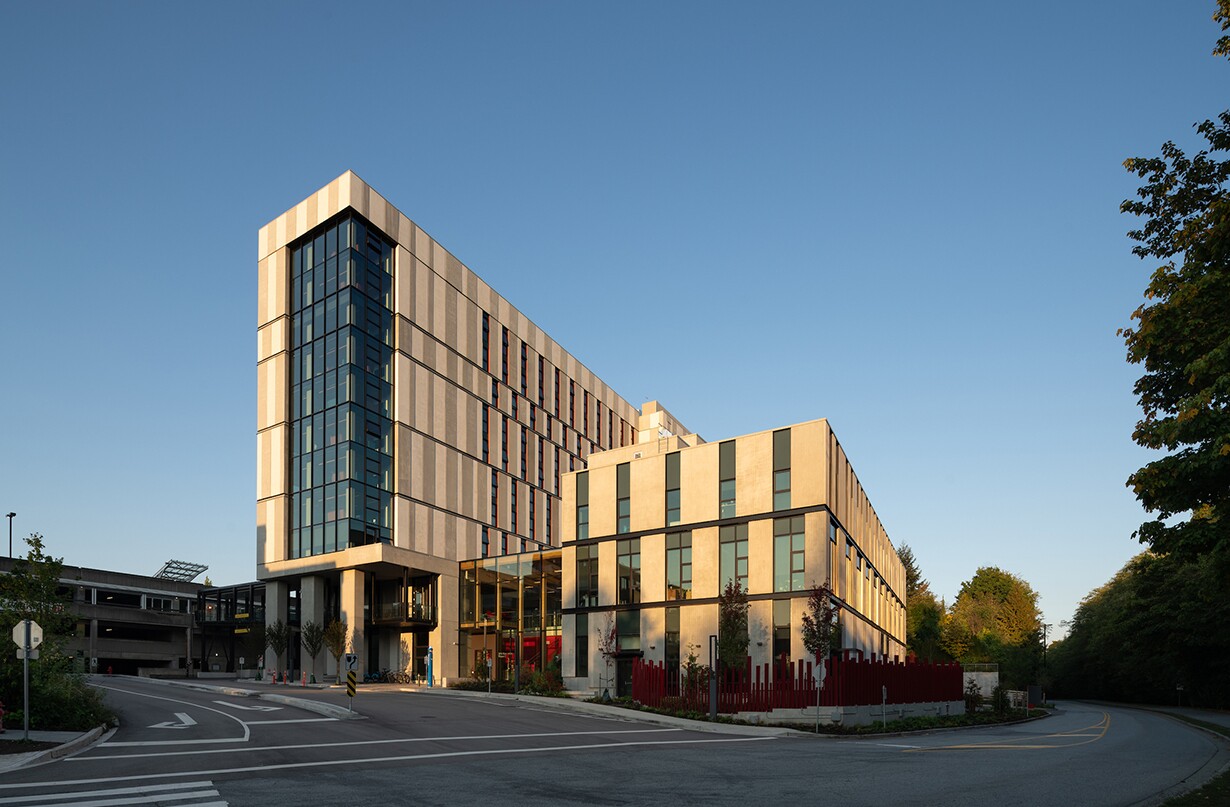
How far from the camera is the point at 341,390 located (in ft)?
216

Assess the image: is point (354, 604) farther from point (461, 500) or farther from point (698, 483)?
point (698, 483)

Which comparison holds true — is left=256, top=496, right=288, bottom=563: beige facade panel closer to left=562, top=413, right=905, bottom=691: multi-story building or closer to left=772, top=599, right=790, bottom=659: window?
left=562, top=413, right=905, bottom=691: multi-story building

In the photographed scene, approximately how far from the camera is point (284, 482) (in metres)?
68.0

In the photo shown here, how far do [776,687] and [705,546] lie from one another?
14005 millimetres

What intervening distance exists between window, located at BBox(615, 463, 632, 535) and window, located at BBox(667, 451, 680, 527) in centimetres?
272

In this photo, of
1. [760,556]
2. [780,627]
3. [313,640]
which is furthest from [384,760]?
[313,640]

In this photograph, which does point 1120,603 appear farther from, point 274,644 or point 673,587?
point 274,644

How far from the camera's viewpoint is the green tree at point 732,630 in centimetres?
3962

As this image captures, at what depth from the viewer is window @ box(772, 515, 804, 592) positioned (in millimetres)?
47438

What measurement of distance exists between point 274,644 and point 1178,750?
178 ft

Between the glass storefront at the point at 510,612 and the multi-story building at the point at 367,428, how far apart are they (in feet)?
5.24

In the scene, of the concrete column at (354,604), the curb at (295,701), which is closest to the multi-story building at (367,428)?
the concrete column at (354,604)

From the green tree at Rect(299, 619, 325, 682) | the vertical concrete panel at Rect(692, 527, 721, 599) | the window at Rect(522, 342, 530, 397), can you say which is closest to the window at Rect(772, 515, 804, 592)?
the vertical concrete panel at Rect(692, 527, 721, 599)

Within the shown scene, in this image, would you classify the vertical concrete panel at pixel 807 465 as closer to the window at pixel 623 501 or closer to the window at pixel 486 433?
the window at pixel 623 501
